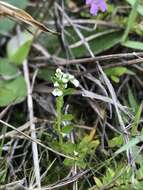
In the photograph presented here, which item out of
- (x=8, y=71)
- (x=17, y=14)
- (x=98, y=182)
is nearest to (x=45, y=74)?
(x=8, y=71)

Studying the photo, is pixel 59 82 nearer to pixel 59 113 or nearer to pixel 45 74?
pixel 59 113

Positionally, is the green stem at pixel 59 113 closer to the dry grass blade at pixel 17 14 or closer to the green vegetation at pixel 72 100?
the green vegetation at pixel 72 100

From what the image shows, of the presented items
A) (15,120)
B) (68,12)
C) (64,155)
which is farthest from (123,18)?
(64,155)

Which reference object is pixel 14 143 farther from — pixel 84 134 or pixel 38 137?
pixel 84 134

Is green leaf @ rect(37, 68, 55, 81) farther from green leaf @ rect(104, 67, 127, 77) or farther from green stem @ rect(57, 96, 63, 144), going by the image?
green stem @ rect(57, 96, 63, 144)

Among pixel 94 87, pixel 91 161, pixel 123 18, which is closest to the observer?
pixel 91 161

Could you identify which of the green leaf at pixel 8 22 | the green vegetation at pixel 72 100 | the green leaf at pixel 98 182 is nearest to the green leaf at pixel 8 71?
the green vegetation at pixel 72 100
